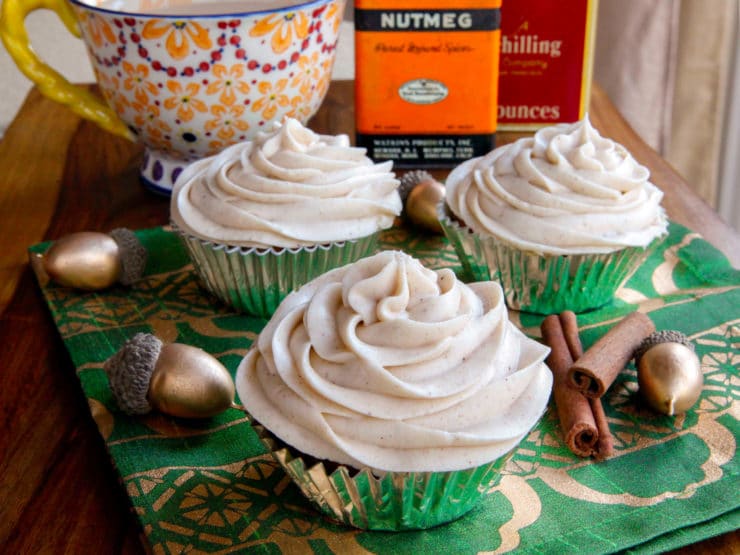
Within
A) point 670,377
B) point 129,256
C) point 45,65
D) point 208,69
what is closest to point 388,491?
point 670,377

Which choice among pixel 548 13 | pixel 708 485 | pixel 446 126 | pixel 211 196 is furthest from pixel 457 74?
pixel 708 485

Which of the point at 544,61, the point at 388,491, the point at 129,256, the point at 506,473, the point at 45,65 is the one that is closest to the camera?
the point at 388,491

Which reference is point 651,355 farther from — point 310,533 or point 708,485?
point 310,533

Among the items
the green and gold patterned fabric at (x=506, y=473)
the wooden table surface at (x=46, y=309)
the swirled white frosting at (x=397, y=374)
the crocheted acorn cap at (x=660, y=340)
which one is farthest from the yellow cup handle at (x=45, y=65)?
the crocheted acorn cap at (x=660, y=340)

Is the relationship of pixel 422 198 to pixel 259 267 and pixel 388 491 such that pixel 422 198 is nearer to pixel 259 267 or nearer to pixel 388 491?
pixel 259 267

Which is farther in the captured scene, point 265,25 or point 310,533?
point 265,25
